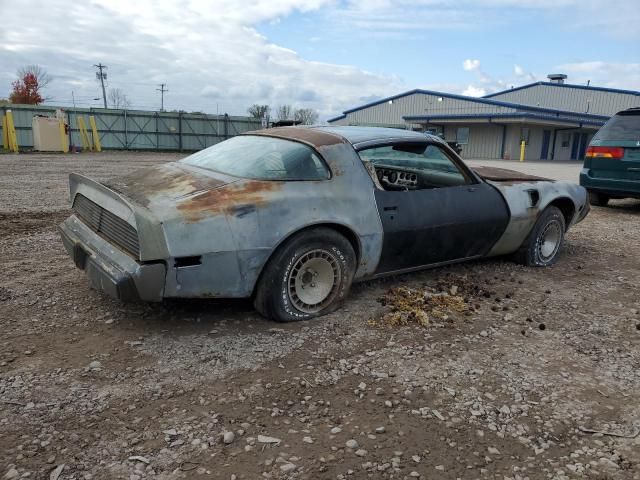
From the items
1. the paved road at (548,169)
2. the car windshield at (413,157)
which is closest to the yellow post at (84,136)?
the paved road at (548,169)

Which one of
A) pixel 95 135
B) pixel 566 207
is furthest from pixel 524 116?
pixel 566 207

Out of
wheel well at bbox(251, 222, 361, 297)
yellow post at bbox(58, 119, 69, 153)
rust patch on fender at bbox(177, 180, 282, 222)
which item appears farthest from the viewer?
yellow post at bbox(58, 119, 69, 153)

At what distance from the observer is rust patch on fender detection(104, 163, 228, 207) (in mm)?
3324

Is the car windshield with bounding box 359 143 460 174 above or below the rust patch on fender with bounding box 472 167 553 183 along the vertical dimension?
above

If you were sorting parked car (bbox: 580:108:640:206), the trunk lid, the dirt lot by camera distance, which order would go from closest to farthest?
1. the dirt lot
2. the trunk lid
3. parked car (bbox: 580:108:640:206)

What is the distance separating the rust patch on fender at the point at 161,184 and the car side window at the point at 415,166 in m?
1.34

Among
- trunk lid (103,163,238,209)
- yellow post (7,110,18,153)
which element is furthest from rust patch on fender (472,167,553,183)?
yellow post (7,110,18,153)

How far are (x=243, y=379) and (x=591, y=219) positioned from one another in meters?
7.54

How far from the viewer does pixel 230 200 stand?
127 inches

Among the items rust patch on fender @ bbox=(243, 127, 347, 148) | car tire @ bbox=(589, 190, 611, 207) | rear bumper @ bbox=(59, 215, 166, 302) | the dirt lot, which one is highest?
rust patch on fender @ bbox=(243, 127, 347, 148)

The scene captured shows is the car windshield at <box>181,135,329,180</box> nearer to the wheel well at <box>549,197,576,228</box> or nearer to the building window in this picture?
the wheel well at <box>549,197,576,228</box>

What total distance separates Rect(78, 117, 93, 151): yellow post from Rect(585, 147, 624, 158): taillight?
26232 mm

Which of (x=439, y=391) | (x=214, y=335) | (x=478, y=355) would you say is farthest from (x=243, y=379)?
(x=478, y=355)

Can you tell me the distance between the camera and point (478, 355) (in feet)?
10.8
